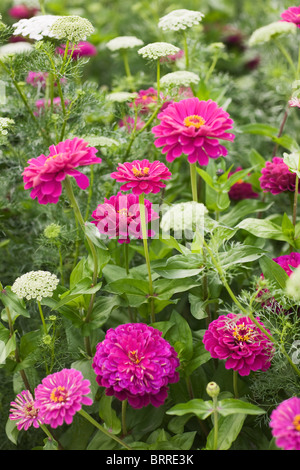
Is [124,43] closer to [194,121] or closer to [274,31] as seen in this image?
[274,31]

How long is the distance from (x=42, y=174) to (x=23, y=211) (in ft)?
1.60

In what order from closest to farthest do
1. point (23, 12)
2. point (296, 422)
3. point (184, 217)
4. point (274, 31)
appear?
point (296, 422) < point (184, 217) < point (274, 31) < point (23, 12)

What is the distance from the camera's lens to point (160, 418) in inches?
30.2

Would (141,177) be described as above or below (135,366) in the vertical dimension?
above

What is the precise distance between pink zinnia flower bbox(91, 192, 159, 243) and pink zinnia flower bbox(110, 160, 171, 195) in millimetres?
64

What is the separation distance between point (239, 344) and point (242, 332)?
0.07ft

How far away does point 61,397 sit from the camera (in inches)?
22.5

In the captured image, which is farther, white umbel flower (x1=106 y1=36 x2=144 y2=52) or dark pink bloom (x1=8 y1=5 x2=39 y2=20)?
dark pink bloom (x1=8 y1=5 x2=39 y2=20)

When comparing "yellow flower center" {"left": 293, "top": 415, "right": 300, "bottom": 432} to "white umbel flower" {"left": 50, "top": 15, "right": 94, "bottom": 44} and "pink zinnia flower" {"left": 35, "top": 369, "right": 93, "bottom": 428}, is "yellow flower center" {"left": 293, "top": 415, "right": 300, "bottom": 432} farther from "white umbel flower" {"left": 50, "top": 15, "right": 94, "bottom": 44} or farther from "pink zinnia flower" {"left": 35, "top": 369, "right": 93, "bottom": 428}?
"white umbel flower" {"left": 50, "top": 15, "right": 94, "bottom": 44}

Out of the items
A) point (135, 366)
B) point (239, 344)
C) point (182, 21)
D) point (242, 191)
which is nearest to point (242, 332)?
point (239, 344)

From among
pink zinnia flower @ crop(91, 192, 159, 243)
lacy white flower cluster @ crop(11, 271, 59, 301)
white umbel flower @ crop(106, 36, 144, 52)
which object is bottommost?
lacy white flower cluster @ crop(11, 271, 59, 301)

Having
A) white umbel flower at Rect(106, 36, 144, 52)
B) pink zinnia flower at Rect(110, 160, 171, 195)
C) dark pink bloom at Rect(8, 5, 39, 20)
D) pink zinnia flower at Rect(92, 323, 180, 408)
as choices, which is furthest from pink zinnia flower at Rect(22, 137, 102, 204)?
dark pink bloom at Rect(8, 5, 39, 20)

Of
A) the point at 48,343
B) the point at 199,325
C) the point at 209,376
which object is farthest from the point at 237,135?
the point at 48,343

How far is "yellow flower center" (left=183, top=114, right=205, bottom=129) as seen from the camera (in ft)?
2.10
